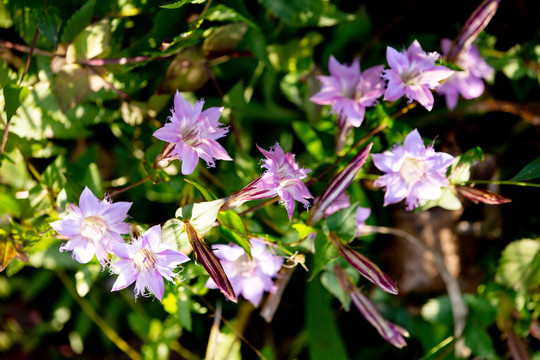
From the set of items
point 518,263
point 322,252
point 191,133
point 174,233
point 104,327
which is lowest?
point 104,327

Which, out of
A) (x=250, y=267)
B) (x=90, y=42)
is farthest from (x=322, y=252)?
(x=90, y=42)

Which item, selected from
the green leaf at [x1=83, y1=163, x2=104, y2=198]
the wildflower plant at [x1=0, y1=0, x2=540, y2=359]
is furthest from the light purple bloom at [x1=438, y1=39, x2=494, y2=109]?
the green leaf at [x1=83, y1=163, x2=104, y2=198]

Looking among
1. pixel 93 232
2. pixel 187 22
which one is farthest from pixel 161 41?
pixel 93 232

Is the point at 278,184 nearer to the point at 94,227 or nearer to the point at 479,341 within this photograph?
the point at 94,227

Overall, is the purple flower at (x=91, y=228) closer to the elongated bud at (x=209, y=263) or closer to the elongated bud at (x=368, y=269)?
the elongated bud at (x=209, y=263)

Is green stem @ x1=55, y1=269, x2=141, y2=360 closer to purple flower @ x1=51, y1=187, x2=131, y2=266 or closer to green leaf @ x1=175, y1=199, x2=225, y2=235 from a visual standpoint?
purple flower @ x1=51, y1=187, x2=131, y2=266

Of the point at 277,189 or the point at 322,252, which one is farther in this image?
the point at 322,252

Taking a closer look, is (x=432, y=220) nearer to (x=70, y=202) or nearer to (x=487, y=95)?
(x=487, y=95)
